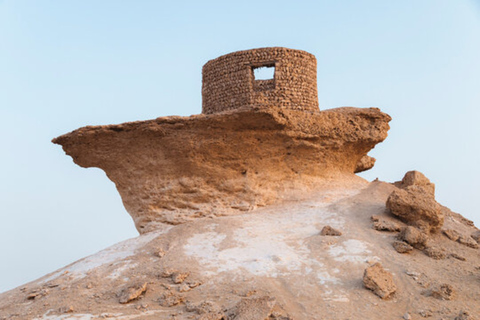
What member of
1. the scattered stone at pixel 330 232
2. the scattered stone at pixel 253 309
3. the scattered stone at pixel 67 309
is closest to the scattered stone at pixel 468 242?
the scattered stone at pixel 330 232

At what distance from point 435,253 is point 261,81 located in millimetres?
5275

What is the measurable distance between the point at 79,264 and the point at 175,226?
1.54 metres

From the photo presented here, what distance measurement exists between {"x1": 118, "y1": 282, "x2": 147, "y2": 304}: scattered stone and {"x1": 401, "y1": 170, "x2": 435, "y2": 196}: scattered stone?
5278mm

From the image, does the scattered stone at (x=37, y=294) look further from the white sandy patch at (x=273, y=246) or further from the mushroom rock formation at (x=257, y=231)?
the white sandy patch at (x=273, y=246)

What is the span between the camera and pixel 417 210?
24.6 ft

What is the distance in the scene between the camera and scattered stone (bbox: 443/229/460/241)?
7.61 meters

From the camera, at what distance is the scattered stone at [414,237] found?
22.8ft

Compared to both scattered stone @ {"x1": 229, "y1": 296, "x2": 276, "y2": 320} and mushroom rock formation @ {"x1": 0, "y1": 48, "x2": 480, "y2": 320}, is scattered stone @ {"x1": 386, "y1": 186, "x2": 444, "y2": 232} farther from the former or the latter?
scattered stone @ {"x1": 229, "y1": 296, "x2": 276, "y2": 320}

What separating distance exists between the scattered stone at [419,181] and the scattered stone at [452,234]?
127 centimetres

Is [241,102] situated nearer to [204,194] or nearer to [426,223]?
[204,194]

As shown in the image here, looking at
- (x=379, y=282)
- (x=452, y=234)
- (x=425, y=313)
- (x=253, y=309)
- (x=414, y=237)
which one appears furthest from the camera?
(x=452, y=234)

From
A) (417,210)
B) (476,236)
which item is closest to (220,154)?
(417,210)

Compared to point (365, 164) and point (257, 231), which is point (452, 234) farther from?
point (365, 164)

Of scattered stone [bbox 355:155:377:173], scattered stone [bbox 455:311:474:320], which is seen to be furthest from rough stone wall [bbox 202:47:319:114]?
scattered stone [bbox 455:311:474:320]
